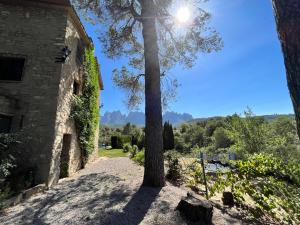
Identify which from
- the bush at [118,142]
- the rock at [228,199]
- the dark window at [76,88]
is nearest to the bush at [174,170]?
the rock at [228,199]

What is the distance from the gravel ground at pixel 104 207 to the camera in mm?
4652

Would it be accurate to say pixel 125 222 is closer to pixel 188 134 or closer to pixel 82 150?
pixel 82 150

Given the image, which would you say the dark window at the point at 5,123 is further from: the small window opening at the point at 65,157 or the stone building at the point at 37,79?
the small window opening at the point at 65,157

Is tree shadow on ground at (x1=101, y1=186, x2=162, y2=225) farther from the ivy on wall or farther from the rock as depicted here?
the ivy on wall

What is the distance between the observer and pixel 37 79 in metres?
8.31

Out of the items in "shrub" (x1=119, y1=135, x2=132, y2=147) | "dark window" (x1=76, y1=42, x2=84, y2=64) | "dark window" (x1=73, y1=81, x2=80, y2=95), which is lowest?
"shrub" (x1=119, y1=135, x2=132, y2=147)

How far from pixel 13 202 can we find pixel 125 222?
3.29 metres

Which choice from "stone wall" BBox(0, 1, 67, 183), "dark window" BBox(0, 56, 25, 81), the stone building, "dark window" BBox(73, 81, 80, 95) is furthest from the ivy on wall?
"dark window" BBox(0, 56, 25, 81)

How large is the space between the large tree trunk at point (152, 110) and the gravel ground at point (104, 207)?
20.3 inches

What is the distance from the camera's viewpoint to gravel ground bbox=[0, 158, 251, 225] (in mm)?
4652

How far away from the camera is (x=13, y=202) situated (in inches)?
219

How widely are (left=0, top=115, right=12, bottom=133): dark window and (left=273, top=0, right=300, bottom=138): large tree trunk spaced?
8.63 metres

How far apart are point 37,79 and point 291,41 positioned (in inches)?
335

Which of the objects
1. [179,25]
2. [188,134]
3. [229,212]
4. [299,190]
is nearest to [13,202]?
[229,212]
